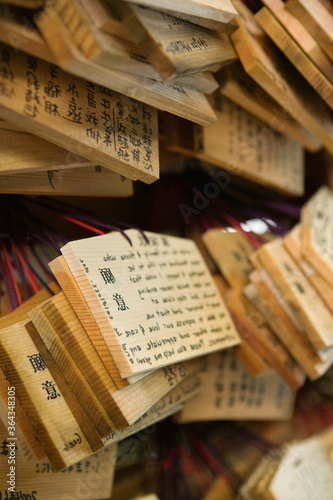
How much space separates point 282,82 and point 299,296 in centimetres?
41

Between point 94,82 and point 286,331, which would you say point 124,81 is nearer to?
point 94,82

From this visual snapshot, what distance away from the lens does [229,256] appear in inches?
37.8

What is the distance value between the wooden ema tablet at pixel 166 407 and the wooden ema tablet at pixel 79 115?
1.31ft

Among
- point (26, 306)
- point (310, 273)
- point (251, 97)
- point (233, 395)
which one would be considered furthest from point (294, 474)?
point (251, 97)

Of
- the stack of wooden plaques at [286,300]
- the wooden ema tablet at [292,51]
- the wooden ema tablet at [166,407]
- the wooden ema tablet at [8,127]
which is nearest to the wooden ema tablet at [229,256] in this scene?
the stack of wooden plaques at [286,300]

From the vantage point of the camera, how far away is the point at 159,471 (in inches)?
40.0

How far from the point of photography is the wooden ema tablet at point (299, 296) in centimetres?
82

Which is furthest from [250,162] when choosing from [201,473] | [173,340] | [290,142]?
[201,473]

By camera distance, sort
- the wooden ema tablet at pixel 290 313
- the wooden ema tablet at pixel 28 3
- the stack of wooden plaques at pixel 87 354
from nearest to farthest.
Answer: the wooden ema tablet at pixel 28 3 < the stack of wooden plaques at pixel 87 354 < the wooden ema tablet at pixel 290 313

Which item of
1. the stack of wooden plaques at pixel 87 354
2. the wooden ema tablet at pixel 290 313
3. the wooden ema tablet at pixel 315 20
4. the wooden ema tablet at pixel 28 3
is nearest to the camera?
the wooden ema tablet at pixel 28 3

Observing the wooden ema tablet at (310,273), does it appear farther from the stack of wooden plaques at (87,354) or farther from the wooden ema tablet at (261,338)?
the stack of wooden plaques at (87,354)

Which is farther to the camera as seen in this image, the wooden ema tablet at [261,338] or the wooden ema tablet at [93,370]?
the wooden ema tablet at [261,338]

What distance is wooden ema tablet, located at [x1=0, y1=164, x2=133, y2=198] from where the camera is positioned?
691mm

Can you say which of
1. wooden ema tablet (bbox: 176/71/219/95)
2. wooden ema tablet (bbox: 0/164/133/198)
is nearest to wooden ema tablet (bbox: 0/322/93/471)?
wooden ema tablet (bbox: 0/164/133/198)
